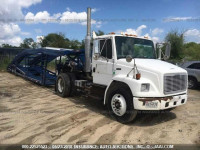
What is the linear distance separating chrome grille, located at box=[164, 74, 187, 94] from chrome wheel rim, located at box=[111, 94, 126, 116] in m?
1.07

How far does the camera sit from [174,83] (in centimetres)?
489

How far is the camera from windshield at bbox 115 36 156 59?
552 cm

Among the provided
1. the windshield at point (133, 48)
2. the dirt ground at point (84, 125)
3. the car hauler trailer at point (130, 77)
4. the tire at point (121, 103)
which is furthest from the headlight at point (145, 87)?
the windshield at point (133, 48)

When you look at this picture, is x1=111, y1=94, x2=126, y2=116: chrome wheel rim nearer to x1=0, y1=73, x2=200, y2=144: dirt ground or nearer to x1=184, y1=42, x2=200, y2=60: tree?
x1=0, y1=73, x2=200, y2=144: dirt ground

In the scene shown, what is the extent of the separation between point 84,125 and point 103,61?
6.54 ft

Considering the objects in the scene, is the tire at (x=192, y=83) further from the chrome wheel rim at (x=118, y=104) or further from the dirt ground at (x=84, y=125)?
the chrome wheel rim at (x=118, y=104)

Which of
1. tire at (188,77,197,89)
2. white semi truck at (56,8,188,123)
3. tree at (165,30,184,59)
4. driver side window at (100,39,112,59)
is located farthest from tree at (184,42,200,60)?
driver side window at (100,39,112,59)

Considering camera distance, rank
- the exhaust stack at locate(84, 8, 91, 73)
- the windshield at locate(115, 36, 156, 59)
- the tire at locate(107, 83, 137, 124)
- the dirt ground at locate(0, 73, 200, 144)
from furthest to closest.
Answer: the exhaust stack at locate(84, 8, 91, 73), the windshield at locate(115, 36, 156, 59), the tire at locate(107, 83, 137, 124), the dirt ground at locate(0, 73, 200, 144)

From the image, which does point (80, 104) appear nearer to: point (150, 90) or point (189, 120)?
point (150, 90)

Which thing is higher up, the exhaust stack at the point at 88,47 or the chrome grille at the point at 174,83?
the exhaust stack at the point at 88,47

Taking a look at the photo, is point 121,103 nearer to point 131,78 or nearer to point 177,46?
point 131,78

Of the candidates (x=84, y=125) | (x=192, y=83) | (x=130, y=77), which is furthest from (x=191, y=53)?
(x=84, y=125)

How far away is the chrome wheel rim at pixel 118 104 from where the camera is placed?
4969 millimetres

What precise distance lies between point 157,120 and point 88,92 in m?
2.36
